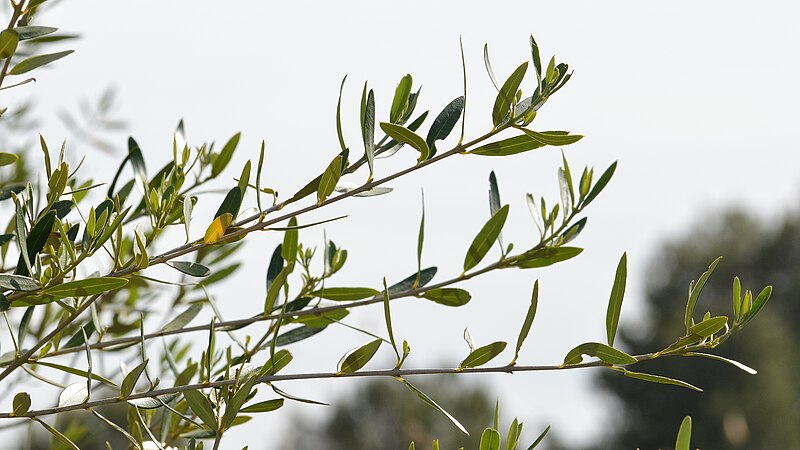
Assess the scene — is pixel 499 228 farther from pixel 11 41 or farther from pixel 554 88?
pixel 11 41

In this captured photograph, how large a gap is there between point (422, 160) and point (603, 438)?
57.6 ft

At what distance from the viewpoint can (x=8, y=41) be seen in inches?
28.0

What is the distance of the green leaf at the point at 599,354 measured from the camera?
72 centimetres

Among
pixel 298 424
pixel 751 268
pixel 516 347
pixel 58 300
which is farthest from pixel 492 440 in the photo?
pixel 751 268

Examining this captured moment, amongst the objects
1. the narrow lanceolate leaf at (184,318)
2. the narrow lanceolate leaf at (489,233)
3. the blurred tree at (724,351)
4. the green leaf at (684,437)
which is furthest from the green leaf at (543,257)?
the blurred tree at (724,351)

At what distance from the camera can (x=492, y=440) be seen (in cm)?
70

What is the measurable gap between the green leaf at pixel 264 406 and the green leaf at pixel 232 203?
160 millimetres

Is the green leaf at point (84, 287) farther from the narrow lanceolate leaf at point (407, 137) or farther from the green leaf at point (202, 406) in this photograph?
the narrow lanceolate leaf at point (407, 137)

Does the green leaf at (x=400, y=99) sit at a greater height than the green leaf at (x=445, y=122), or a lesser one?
greater

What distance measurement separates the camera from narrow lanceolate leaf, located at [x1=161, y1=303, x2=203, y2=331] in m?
0.99

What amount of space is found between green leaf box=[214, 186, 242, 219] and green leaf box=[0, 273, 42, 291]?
0.50 feet

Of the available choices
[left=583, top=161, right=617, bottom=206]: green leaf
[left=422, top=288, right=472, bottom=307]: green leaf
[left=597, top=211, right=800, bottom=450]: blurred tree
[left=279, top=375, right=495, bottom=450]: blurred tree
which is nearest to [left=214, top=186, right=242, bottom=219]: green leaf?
[left=422, top=288, right=472, bottom=307]: green leaf

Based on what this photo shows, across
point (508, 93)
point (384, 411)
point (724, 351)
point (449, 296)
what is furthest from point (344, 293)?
point (384, 411)

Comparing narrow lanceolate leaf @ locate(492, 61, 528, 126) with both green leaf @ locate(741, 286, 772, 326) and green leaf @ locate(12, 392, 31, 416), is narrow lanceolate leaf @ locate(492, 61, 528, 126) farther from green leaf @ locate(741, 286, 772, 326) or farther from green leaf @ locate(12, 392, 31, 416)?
green leaf @ locate(12, 392, 31, 416)
